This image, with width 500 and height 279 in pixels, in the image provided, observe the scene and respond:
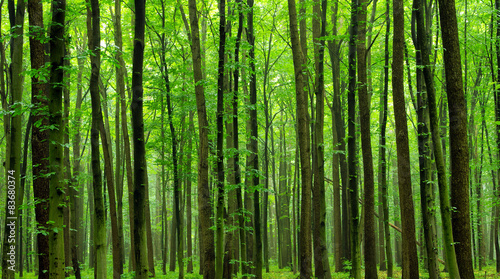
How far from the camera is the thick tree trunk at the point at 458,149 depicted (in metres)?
7.12

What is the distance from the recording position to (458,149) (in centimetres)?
718

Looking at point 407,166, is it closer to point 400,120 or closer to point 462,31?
point 400,120

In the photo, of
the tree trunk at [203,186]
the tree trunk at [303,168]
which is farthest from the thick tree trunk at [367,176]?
the tree trunk at [203,186]

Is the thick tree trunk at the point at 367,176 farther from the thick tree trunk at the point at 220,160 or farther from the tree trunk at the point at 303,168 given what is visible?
the thick tree trunk at the point at 220,160

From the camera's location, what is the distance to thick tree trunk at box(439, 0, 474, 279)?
7.12 m

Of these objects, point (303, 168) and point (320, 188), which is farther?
point (320, 188)

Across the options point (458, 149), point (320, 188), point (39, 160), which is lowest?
point (320, 188)

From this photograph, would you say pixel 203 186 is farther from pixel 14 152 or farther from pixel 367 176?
pixel 14 152

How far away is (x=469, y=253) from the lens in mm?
7102

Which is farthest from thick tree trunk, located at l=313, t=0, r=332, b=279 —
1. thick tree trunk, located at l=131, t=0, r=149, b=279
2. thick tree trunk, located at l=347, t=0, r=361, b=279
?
thick tree trunk, located at l=131, t=0, r=149, b=279

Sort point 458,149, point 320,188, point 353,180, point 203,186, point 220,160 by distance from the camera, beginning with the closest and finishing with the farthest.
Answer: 1. point 458,149
2. point 203,186
3. point 220,160
4. point 353,180
5. point 320,188

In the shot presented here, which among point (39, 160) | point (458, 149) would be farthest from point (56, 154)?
point (458, 149)

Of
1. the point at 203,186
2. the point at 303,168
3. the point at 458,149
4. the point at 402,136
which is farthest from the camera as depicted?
the point at 303,168

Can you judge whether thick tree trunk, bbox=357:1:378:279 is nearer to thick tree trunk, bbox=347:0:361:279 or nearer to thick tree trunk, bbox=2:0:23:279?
thick tree trunk, bbox=347:0:361:279
